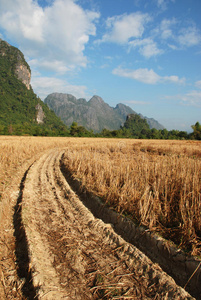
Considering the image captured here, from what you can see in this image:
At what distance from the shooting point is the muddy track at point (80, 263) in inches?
77.5

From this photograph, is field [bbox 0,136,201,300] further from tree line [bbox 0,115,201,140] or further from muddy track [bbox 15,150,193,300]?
tree line [bbox 0,115,201,140]

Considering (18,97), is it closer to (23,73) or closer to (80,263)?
(23,73)

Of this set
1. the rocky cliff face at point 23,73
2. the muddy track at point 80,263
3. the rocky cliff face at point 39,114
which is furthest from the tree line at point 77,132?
the rocky cliff face at point 23,73

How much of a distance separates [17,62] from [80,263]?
633ft

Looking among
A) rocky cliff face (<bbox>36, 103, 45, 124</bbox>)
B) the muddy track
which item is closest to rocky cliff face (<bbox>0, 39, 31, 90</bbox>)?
rocky cliff face (<bbox>36, 103, 45, 124</bbox>)

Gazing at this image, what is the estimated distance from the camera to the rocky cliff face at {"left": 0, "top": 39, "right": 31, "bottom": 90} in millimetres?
157125

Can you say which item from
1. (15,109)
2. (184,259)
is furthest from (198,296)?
(15,109)

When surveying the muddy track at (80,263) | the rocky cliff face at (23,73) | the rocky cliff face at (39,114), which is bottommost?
the muddy track at (80,263)

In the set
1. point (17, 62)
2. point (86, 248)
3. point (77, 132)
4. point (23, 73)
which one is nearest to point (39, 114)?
point (23, 73)

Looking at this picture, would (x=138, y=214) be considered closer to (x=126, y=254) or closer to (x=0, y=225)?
(x=126, y=254)

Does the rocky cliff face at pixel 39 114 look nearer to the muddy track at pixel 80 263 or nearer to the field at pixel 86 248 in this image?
the field at pixel 86 248

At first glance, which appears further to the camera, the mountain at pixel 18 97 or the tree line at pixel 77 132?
the mountain at pixel 18 97

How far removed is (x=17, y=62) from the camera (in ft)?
524

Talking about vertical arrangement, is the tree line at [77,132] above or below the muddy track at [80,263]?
above
